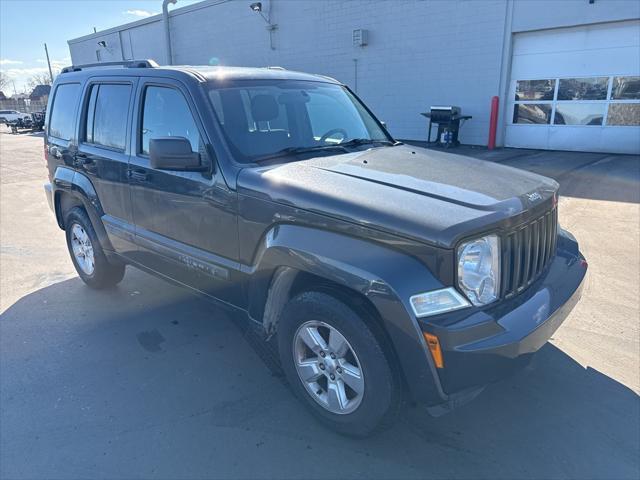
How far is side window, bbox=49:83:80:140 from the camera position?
4.46m

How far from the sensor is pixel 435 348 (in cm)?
207

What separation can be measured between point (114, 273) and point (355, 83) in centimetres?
1453

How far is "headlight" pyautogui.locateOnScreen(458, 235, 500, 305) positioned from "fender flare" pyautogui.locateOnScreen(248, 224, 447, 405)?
0.51 ft

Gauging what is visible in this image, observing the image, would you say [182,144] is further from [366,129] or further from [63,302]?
[63,302]

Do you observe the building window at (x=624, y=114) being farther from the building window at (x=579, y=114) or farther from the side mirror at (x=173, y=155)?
the side mirror at (x=173, y=155)

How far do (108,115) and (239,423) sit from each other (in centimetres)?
280

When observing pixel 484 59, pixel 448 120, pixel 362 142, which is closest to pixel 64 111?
pixel 362 142

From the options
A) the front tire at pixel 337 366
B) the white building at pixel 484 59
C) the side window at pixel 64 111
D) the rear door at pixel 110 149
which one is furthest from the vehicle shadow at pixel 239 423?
the white building at pixel 484 59

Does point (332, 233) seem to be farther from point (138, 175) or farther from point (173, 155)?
point (138, 175)

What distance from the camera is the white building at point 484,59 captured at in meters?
11.9

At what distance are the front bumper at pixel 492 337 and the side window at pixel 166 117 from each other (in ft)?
6.58

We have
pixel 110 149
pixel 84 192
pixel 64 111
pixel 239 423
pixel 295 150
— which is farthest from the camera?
pixel 64 111

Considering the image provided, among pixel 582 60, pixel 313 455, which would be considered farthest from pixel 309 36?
pixel 313 455

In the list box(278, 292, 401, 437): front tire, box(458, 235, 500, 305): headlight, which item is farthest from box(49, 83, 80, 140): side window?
box(458, 235, 500, 305): headlight
